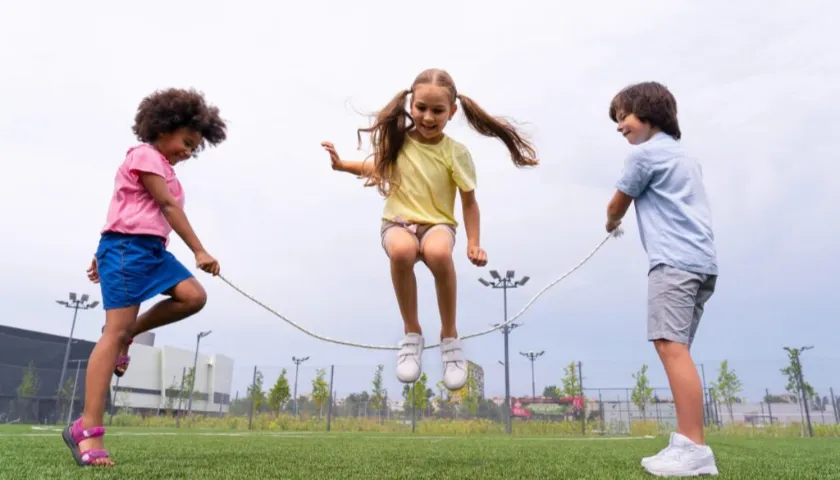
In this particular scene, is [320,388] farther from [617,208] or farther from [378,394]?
[617,208]

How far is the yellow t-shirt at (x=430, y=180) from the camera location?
3996 mm

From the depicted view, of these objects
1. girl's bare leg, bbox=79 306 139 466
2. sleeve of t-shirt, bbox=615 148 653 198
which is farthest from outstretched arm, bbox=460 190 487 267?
girl's bare leg, bbox=79 306 139 466

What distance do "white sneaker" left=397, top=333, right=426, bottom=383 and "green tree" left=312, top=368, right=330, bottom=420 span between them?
80.6ft

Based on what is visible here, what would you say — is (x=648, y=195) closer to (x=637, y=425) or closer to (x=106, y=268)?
(x=106, y=268)

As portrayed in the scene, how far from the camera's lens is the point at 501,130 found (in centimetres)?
431

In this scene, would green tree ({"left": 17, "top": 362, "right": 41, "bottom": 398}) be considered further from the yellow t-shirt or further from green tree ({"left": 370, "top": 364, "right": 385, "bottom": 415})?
the yellow t-shirt

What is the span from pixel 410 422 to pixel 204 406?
104 ft

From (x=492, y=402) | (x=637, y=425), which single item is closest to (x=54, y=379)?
(x=492, y=402)

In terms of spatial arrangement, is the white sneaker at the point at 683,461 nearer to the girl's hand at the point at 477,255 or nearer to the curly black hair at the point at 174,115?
the girl's hand at the point at 477,255

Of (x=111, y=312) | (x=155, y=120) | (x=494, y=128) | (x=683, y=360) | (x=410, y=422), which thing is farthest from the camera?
(x=410, y=422)

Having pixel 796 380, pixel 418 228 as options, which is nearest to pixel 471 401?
pixel 796 380

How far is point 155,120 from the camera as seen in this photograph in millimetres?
3807

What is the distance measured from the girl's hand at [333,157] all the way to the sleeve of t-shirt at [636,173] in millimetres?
1993

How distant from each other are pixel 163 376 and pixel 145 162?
53445 millimetres
